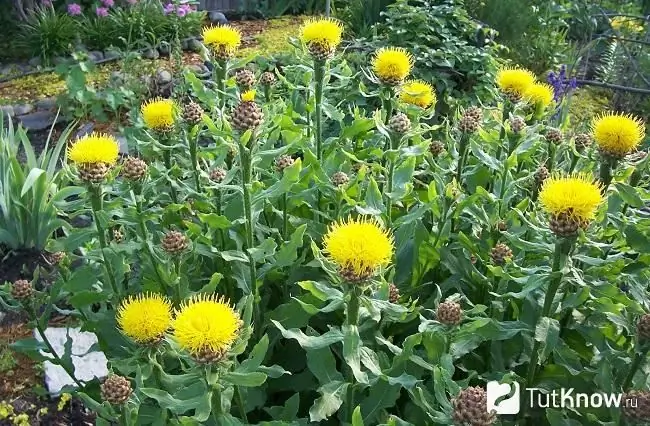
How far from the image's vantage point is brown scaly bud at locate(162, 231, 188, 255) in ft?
5.95

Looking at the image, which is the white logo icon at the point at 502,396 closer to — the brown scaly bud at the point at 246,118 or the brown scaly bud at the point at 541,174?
the brown scaly bud at the point at 541,174

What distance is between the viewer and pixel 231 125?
1779 millimetres

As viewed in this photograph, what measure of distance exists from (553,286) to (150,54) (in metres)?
4.73

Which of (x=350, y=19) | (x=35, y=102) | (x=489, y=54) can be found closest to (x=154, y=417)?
(x=489, y=54)

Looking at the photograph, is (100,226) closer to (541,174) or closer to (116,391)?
(116,391)

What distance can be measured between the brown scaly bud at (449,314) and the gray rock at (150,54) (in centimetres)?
441

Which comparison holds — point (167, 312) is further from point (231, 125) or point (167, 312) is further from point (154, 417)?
point (231, 125)

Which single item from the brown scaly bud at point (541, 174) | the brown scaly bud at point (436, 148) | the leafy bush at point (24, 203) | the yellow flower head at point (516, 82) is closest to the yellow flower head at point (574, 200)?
the brown scaly bud at point (541, 174)

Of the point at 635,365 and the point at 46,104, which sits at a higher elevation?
the point at 635,365

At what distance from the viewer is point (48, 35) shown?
18.3ft

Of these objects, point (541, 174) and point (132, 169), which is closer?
point (132, 169)

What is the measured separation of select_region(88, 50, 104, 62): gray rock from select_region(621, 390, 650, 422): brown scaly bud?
17.0ft

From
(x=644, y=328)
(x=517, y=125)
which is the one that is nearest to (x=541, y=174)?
(x=517, y=125)

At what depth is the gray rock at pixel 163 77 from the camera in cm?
527
